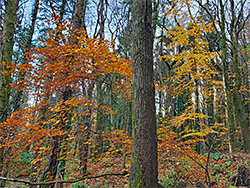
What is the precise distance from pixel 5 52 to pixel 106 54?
282 cm

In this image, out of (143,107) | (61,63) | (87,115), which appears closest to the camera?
(143,107)

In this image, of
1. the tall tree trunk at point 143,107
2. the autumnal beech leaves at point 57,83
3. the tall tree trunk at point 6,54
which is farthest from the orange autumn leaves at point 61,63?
the tall tree trunk at point 143,107

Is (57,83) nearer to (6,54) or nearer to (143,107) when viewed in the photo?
(6,54)

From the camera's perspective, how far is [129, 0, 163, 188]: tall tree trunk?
2.37 m

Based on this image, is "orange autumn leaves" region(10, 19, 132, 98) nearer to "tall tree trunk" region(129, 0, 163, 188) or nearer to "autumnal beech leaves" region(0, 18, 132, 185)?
"autumnal beech leaves" region(0, 18, 132, 185)

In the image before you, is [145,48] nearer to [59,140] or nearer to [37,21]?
[59,140]

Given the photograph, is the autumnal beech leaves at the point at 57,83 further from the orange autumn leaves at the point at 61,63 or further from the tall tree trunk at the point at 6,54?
the tall tree trunk at the point at 6,54

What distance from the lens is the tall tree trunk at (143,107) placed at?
2.37 meters

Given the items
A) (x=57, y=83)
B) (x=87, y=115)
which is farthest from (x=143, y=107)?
(x=87, y=115)

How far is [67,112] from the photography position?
16.0ft

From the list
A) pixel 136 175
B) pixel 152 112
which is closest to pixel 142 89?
pixel 152 112

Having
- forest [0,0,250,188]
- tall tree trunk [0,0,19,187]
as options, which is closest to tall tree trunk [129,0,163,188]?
forest [0,0,250,188]

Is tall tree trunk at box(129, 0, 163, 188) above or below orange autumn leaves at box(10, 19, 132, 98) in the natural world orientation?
below

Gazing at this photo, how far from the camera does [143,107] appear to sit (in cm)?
256
